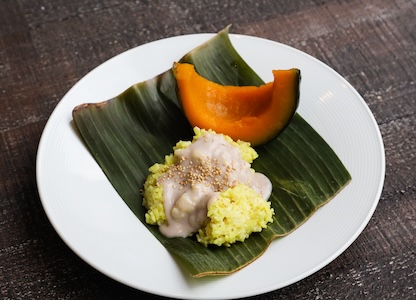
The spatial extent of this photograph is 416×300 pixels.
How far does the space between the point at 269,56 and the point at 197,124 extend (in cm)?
44

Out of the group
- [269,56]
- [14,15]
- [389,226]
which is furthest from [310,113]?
[14,15]

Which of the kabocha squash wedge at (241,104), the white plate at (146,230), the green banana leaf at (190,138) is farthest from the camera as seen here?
the kabocha squash wedge at (241,104)

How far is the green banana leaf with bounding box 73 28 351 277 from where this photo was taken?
184 centimetres

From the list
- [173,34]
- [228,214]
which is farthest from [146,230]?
[173,34]

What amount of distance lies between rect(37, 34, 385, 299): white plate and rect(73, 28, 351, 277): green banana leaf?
0.03 metres

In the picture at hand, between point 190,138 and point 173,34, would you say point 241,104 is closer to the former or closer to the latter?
point 190,138

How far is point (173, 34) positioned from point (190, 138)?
78cm

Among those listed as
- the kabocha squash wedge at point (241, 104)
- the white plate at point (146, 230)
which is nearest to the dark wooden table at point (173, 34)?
the white plate at point (146, 230)

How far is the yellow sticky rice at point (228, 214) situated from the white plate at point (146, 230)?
2.7 inches

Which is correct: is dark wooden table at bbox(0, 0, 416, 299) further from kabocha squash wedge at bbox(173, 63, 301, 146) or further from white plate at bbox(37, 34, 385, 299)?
kabocha squash wedge at bbox(173, 63, 301, 146)

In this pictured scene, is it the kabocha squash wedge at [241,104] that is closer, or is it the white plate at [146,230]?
the white plate at [146,230]

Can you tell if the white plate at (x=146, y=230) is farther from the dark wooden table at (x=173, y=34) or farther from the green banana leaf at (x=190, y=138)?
the dark wooden table at (x=173, y=34)

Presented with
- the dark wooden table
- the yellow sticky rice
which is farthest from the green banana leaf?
the dark wooden table

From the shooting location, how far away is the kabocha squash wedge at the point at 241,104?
2029 millimetres
